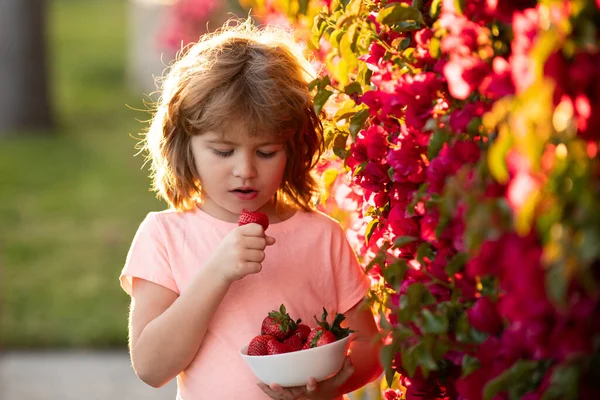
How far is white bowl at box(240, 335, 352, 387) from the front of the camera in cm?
213

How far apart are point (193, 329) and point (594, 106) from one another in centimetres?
120

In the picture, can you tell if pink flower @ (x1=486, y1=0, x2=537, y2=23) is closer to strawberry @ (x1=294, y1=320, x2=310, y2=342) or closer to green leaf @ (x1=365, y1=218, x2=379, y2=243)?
green leaf @ (x1=365, y1=218, x2=379, y2=243)

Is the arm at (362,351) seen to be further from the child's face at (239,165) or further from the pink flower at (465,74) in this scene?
the pink flower at (465,74)

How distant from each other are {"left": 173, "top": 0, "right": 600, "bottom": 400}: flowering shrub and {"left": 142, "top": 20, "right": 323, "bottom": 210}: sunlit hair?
84mm

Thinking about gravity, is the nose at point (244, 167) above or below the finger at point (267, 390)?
above

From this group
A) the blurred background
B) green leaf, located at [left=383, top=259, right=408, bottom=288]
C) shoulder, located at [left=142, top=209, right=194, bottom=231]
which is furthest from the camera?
the blurred background

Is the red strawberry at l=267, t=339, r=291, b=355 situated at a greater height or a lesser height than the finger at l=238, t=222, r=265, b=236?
lesser

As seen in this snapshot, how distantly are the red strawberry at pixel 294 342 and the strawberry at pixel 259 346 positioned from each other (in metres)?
0.04

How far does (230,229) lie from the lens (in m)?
2.43

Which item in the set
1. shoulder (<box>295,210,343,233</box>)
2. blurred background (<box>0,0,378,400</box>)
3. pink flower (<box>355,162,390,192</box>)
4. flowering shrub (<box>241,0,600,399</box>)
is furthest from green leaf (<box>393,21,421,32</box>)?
blurred background (<box>0,0,378,400</box>)

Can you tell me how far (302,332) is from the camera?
2271 millimetres

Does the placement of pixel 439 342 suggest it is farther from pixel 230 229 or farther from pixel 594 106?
pixel 230 229

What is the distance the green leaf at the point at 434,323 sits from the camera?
5.76ft

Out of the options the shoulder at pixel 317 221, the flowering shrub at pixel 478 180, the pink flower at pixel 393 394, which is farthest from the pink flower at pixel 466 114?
the pink flower at pixel 393 394
